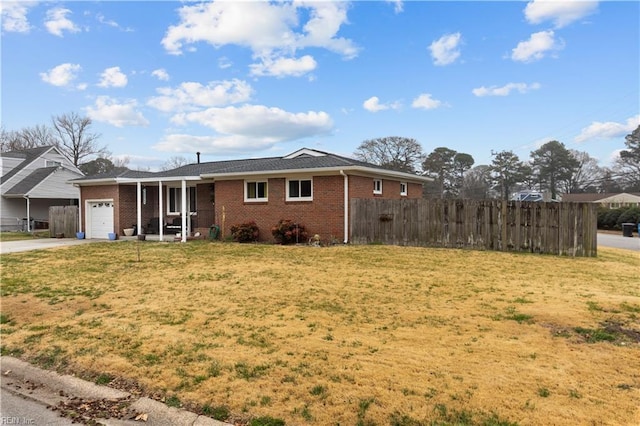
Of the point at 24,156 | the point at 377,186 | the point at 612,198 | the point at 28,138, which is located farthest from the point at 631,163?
the point at 28,138

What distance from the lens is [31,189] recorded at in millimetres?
30891

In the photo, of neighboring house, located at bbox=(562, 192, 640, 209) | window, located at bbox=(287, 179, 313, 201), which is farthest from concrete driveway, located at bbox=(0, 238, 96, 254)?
neighboring house, located at bbox=(562, 192, 640, 209)

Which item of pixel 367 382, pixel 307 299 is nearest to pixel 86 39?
pixel 307 299

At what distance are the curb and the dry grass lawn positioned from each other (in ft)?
0.53

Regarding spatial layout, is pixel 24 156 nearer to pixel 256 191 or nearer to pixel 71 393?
pixel 256 191

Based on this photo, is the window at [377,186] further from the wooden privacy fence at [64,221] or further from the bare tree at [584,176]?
the bare tree at [584,176]

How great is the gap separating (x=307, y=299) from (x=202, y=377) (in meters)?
3.22

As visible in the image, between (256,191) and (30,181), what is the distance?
25454 millimetres

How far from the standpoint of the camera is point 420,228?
49.2ft

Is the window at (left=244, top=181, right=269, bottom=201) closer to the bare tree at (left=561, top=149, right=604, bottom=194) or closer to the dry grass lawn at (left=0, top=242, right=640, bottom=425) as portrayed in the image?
the dry grass lawn at (left=0, top=242, right=640, bottom=425)

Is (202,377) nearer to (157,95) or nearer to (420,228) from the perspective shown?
(420,228)

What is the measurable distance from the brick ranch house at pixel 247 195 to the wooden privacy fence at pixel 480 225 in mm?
1167

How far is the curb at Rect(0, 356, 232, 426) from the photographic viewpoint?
11.2ft

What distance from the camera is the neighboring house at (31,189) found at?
31.7 m
